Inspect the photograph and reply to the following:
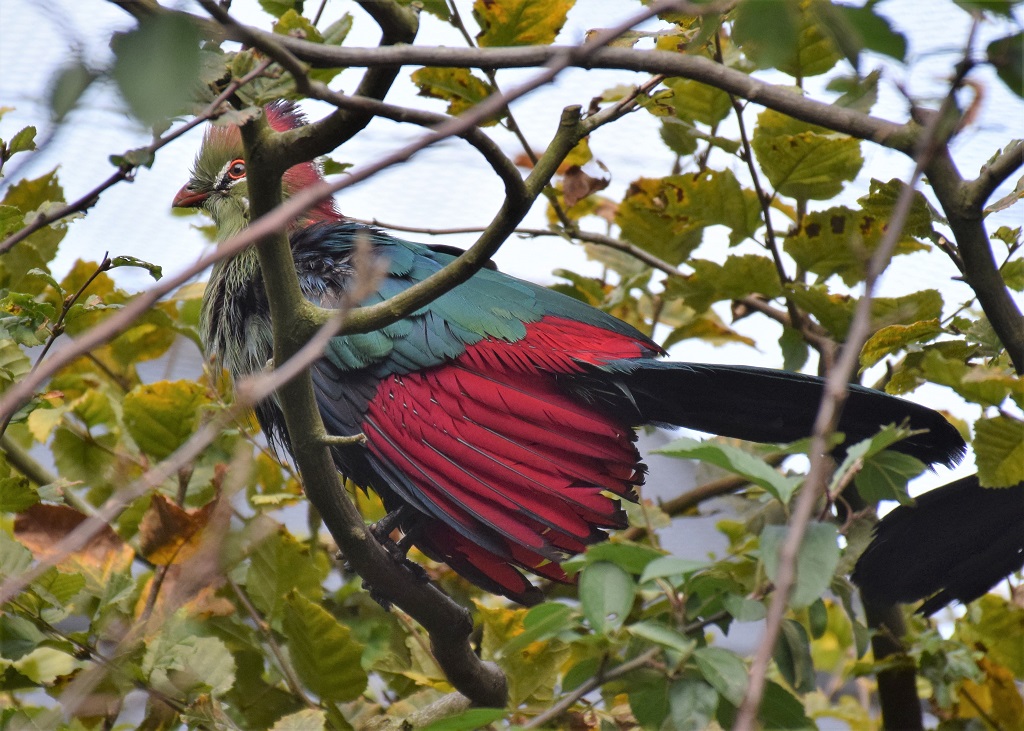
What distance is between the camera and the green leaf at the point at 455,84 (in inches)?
92.0

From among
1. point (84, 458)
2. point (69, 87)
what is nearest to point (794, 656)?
point (69, 87)

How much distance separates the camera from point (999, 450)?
154 cm

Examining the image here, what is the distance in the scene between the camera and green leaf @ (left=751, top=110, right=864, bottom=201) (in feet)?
7.73

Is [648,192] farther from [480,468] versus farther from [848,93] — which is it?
[848,93]

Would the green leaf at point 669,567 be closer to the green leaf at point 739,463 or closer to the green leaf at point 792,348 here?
the green leaf at point 739,463

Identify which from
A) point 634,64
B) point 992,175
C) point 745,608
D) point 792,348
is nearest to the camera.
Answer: point 745,608

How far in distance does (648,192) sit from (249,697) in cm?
156

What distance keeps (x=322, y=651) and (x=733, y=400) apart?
977 mm

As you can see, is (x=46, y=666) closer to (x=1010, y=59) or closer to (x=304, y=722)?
(x=304, y=722)

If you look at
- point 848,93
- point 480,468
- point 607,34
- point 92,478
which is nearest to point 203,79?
point 607,34

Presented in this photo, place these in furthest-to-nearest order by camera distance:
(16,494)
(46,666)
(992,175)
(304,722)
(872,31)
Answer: (46,666) → (16,494) → (304,722) → (992,175) → (872,31)

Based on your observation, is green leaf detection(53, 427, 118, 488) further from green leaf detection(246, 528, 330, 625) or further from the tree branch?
the tree branch

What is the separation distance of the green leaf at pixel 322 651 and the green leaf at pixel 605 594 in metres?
0.95

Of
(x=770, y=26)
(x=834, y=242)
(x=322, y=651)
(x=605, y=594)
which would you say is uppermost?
(x=834, y=242)
